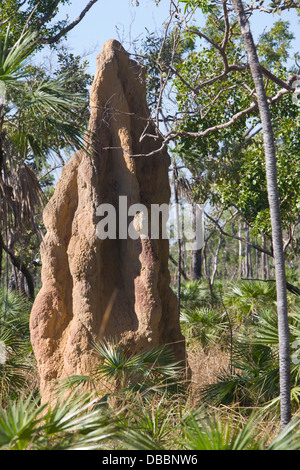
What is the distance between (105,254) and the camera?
23.8ft

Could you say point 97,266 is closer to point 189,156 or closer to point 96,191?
point 96,191

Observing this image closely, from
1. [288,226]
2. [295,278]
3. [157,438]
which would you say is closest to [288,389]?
[157,438]

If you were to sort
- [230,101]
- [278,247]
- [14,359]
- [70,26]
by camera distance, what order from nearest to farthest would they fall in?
[278,247], [14,359], [230,101], [70,26]

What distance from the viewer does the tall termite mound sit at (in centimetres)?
684

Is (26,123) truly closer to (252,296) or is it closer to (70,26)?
(252,296)

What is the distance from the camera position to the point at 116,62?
24.5 feet

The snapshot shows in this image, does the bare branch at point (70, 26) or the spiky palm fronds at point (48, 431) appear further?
the bare branch at point (70, 26)

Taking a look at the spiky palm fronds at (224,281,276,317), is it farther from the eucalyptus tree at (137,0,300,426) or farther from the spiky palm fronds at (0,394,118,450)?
the spiky palm fronds at (0,394,118,450)

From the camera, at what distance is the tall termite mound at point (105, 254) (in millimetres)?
6840

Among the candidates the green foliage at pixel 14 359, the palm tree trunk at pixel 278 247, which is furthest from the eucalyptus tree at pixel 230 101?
the green foliage at pixel 14 359

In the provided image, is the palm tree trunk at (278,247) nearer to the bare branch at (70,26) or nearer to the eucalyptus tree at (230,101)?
the eucalyptus tree at (230,101)

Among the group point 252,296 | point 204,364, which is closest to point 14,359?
point 204,364

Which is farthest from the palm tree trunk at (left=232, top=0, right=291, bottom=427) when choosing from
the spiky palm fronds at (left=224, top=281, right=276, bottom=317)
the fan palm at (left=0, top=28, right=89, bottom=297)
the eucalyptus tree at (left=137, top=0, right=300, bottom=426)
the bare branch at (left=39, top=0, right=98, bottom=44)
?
the bare branch at (left=39, top=0, right=98, bottom=44)

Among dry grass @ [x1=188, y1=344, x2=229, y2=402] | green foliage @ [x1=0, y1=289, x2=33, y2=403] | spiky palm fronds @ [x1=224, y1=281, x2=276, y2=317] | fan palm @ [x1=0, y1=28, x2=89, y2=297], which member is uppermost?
fan palm @ [x1=0, y1=28, x2=89, y2=297]
